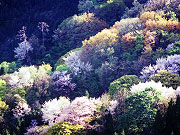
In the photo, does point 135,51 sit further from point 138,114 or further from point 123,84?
point 138,114

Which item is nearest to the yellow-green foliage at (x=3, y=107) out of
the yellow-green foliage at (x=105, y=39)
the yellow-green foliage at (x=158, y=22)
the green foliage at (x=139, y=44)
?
the yellow-green foliage at (x=105, y=39)

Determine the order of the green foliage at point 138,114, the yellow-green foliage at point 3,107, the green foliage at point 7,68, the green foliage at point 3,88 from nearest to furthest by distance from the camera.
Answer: the green foliage at point 138,114
the yellow-green foliage at point 3,107
the green foliage at point 3,88
the green foliage at point 7,68

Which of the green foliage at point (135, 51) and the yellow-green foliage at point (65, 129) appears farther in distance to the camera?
the green foliage at point (135, 51)

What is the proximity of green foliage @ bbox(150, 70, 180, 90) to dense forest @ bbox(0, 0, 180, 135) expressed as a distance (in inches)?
5.5

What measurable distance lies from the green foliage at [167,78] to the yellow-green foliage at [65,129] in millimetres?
13266

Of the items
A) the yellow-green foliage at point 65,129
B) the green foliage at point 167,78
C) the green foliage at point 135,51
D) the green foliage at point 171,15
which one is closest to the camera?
the yellow-green foliage at point 65,129

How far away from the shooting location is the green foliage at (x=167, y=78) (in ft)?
136

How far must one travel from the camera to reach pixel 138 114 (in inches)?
1409

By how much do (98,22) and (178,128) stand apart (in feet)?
144

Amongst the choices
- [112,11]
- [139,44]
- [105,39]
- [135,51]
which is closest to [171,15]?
[139,44]

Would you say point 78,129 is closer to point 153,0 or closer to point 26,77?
point 26,77

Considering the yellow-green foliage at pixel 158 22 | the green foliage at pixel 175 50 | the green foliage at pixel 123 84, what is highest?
the yellow-green foliage at pixel 158 22

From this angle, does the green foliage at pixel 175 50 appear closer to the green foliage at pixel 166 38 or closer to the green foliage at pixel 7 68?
the green foliage at pixel 166 38

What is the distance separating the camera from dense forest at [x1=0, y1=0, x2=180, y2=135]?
37125mm
